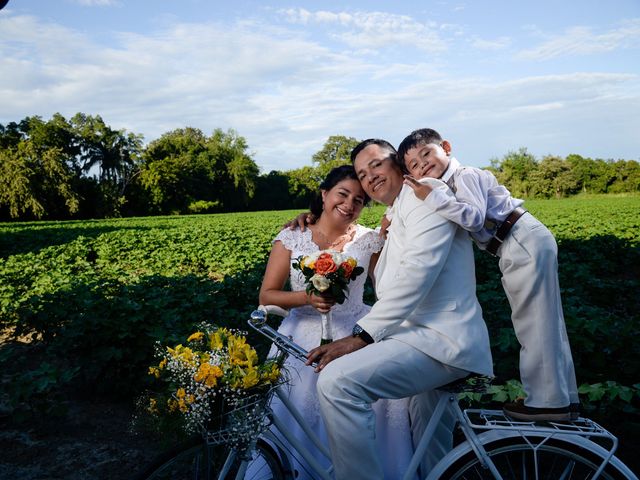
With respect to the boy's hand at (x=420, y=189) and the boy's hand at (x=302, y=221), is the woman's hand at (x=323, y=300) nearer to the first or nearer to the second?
the boy's hand at (x=420, y=189)

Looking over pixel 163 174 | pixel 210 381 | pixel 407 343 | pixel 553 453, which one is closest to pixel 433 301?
pixel 407 343

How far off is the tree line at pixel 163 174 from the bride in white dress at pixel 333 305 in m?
43.6

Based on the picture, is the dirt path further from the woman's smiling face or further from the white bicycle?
the woman's smiling face

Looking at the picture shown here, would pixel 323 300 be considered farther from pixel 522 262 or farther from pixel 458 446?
pixel 522 262

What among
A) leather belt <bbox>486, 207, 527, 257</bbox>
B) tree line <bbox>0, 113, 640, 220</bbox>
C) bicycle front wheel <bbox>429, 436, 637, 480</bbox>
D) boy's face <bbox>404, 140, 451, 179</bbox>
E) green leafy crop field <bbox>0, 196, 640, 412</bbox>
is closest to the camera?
bicycle front wheel <bbox>429, 436, 637, 480</bbox>

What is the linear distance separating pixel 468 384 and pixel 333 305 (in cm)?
81

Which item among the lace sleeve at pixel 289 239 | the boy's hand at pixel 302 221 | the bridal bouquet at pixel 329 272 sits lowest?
the bridal bouquet at pixel 329 272

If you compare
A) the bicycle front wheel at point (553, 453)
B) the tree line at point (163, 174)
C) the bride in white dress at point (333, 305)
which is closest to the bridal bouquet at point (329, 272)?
the bride in white dress at point (333, 305)

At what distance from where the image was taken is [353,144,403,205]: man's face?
2.72 m

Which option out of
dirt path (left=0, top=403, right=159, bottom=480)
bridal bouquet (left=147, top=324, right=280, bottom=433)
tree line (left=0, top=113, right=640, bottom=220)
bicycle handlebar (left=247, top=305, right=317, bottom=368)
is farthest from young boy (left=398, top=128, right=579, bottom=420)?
tree line (left=0, top=113, right=640, bottom=220)

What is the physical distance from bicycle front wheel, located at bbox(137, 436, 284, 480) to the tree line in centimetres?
4434

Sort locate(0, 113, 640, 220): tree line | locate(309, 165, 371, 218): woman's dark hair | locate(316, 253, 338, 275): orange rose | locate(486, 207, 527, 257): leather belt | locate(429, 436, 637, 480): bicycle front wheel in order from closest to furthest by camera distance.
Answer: locate(429, 436, 637, 480): bicycle front wheel, locate(316, 253, 338, 275): orange rose, locate(486, 207, 527, 257): leather belt, locate(309, 165, 371, 218): woman's dark hair, locate(0, 113, 640, 220): tree line

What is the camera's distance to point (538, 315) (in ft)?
7.51

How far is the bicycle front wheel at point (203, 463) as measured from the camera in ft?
6.17
